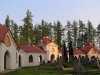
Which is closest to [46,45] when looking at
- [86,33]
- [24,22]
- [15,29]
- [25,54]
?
[25,54]

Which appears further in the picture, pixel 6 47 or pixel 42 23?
pixel 42 23

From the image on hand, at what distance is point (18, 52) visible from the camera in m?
26.7

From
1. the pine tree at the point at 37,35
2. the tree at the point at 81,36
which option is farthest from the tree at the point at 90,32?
the pine tree at the point at 37,35

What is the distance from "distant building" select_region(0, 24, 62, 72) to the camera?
17734 mm

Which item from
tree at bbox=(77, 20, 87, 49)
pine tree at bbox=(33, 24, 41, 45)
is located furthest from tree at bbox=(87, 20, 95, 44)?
pine tree at bbox=(33, 24, 41, 45)

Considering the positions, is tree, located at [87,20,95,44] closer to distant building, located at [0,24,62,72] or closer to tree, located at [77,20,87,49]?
tree, located at [77,20,87,49]

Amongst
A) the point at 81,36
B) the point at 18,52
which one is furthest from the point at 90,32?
the point at 18,52

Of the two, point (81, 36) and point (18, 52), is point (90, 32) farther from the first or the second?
point (18, 52)

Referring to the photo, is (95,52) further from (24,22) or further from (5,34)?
(5,34)

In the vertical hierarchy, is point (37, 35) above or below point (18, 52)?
above

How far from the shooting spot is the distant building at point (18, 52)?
1773cm

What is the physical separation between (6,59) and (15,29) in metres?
30.1

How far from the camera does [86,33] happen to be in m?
57.9

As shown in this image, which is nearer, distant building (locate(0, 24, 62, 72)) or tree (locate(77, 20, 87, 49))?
distant building (locate(0, 24, 62, 72))
